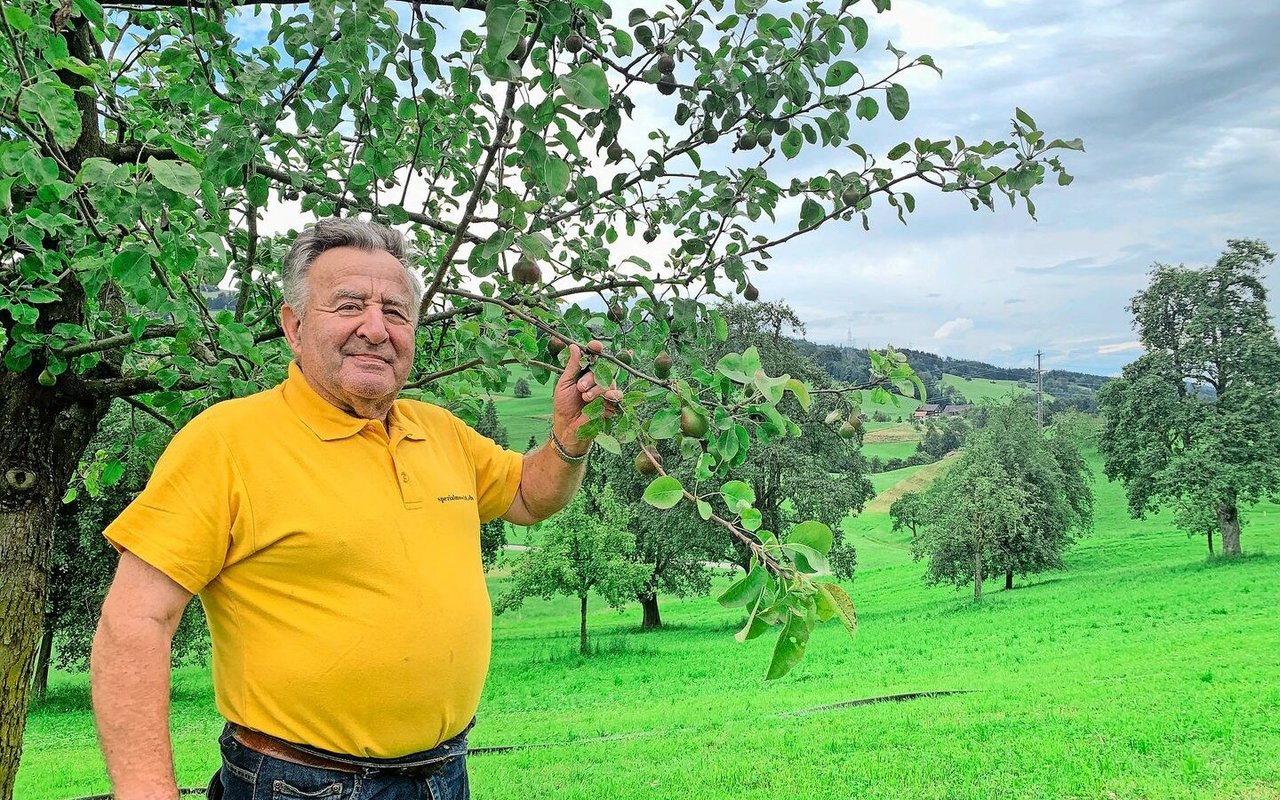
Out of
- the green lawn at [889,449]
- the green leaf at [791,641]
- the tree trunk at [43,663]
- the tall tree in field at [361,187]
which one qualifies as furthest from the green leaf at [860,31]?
the green lawn at [889,449]

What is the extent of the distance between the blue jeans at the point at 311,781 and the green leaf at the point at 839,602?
116 cm

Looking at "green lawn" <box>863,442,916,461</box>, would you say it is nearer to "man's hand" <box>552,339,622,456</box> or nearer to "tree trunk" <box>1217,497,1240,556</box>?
"tree trunk" <box>1217,497,1240,556</box>

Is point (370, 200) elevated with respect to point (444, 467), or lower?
elevated

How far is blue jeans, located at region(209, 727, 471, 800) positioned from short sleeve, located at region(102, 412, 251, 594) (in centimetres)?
44

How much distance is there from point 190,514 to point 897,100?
2.31m

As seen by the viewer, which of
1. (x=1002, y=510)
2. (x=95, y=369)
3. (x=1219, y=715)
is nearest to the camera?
(x=95, y=369)

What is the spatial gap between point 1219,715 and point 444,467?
10.7 m

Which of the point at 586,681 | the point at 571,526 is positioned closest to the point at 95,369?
the point at 586,681

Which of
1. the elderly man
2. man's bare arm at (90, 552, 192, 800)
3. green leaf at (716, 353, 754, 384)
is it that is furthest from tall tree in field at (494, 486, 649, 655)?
green leaf at (716, 353, 754, 384)

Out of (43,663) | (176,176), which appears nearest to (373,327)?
(176,176)

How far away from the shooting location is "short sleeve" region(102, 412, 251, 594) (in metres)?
1.75

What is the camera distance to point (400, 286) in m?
2.21

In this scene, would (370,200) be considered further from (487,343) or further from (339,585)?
(339,585)

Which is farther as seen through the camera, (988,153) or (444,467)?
(988,153)
